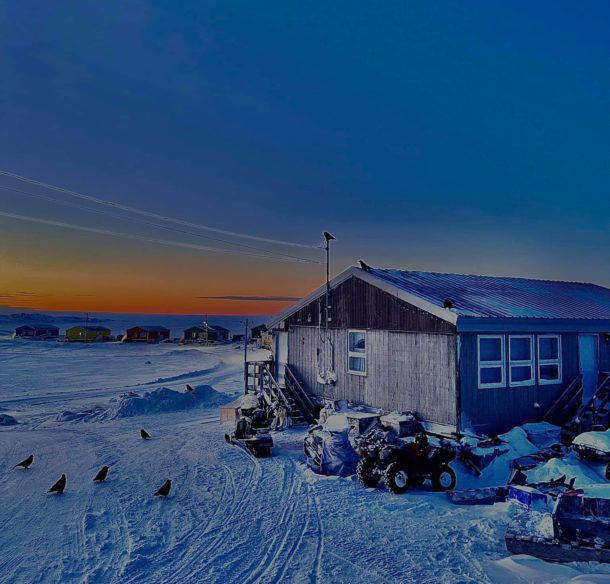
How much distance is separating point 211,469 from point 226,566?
17.9ft

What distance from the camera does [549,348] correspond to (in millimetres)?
15594

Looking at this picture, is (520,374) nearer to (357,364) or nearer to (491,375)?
(491,375)

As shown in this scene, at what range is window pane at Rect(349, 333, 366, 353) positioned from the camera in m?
17.2

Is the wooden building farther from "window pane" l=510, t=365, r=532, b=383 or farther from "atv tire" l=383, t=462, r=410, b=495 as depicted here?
"atv tire" l=383, t=462, r=410, b=495

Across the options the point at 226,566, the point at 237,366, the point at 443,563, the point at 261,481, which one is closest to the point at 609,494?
the point at 443,563

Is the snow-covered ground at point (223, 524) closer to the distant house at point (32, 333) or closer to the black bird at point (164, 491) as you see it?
the black bird at point (164, 491)

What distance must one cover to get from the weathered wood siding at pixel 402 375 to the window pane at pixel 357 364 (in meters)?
0.25

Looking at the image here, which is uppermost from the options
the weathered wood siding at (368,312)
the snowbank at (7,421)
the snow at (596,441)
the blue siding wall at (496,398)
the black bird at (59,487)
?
the weathered wood siding at (368,312)

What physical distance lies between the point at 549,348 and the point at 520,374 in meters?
1.65

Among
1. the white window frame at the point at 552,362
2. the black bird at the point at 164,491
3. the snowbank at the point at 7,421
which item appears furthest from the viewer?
the snowbank at the point at 7,421

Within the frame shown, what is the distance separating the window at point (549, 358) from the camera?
15297 mm

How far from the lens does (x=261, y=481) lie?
11242mm

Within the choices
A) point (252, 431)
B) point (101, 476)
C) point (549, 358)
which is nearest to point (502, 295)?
point (549, 358)

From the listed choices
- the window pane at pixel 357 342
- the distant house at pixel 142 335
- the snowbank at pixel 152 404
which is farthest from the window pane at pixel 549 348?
the distant house at pixel 142 335
